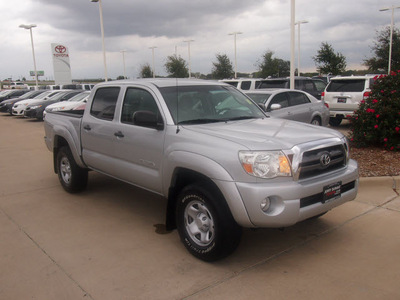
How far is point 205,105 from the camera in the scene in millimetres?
4605

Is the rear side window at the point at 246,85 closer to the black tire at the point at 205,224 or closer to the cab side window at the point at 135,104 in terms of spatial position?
the cab side window at the point at 135,104

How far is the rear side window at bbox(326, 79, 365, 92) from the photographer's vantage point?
1261 cm

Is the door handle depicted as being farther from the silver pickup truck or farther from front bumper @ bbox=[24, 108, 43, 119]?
front bumper @ bbox=[24, 108, 43, 119]

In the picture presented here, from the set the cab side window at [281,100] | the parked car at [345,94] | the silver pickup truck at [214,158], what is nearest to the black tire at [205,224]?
the silver pickup truck at [214,158]

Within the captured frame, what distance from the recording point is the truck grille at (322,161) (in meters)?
3.52

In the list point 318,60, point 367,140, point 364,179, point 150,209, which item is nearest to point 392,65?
point 318,60

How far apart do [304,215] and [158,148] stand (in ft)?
5.74

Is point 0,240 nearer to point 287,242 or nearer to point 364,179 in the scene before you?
point 287,242

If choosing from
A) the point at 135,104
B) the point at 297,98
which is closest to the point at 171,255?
the point at 135,104

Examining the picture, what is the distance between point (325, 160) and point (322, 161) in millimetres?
52

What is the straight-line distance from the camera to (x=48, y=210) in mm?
5441

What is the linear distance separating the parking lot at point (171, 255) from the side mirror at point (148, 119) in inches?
53.1

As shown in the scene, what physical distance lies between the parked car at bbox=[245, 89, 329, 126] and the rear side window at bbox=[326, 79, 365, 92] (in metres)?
2.41

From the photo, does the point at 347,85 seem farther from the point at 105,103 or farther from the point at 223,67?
the point at 223,67
